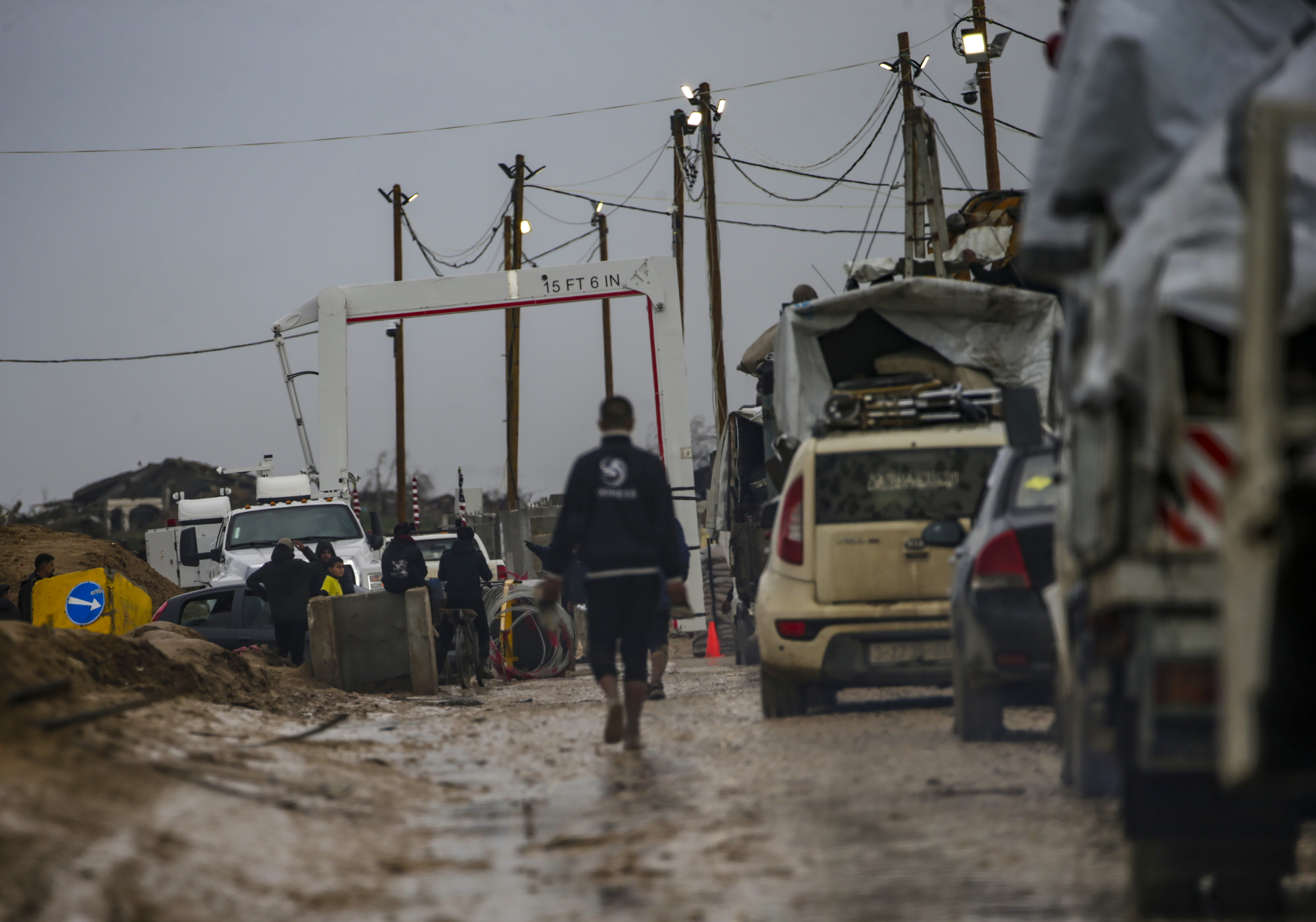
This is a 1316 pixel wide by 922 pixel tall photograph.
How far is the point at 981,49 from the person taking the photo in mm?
24250

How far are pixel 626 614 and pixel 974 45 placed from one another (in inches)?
728

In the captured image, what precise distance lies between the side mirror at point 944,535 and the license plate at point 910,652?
125 cm

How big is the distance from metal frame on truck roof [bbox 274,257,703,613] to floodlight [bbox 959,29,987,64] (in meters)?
6.41

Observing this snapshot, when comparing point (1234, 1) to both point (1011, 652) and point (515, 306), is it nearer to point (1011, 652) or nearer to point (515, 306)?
point (1011, 652)

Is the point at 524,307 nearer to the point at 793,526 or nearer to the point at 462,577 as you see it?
the point at 462,577

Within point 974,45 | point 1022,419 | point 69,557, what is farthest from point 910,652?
point 69,557

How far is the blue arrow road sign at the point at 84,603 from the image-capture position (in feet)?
52.9

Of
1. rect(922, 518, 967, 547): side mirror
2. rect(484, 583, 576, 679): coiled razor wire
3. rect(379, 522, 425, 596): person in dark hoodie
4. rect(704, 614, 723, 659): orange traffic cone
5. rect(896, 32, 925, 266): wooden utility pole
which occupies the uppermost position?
rect(896, 32, 925, 266): wooden utility pole

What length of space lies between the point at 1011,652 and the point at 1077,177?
3.73 m

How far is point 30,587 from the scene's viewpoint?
16.7m

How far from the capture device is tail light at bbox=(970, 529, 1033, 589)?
23.5ft

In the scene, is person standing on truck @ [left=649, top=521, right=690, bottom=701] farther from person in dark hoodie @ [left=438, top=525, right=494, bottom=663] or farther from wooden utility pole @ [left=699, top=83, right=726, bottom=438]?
wooden utility pole @ [left=699, top=83, right=726, bottom=438]

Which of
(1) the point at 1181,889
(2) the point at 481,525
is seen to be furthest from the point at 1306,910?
(2) the point at 481,525

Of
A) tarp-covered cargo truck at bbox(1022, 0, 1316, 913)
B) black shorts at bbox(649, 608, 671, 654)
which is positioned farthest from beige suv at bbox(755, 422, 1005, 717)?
tarp-covered cargo truck at bbox(1022, 0, 1316, 913)
